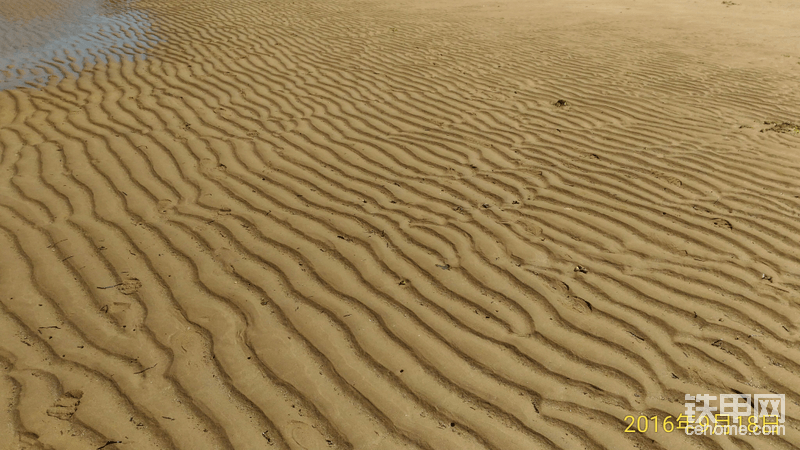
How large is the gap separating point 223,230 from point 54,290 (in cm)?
101

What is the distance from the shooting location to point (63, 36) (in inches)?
360

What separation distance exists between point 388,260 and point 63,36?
922 centimetres

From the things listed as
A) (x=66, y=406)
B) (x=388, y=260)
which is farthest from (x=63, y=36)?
(x=66, y=406)

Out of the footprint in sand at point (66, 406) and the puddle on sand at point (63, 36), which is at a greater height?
the puddle on sand at point (63, 36)

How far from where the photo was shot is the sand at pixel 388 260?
2.30m

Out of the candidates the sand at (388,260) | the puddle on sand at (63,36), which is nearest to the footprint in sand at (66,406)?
the sand at (388,260)

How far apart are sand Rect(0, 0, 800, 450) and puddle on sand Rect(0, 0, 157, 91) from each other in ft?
1.51

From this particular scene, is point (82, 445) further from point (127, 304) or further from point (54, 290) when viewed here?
point (54, 290)

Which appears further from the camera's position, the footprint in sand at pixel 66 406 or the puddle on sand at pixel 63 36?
the puddle on sand at pixel 63 36

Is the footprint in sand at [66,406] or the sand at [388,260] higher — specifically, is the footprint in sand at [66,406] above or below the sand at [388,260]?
below

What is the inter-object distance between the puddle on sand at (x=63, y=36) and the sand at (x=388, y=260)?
46cm

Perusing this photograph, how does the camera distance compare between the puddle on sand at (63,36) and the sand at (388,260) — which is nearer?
the sand at (388,260)

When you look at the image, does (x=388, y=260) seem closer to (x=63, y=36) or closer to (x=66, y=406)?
(x=66, y=406)

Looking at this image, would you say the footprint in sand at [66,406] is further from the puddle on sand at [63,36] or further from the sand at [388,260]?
the puddle on sand at [63,36]
